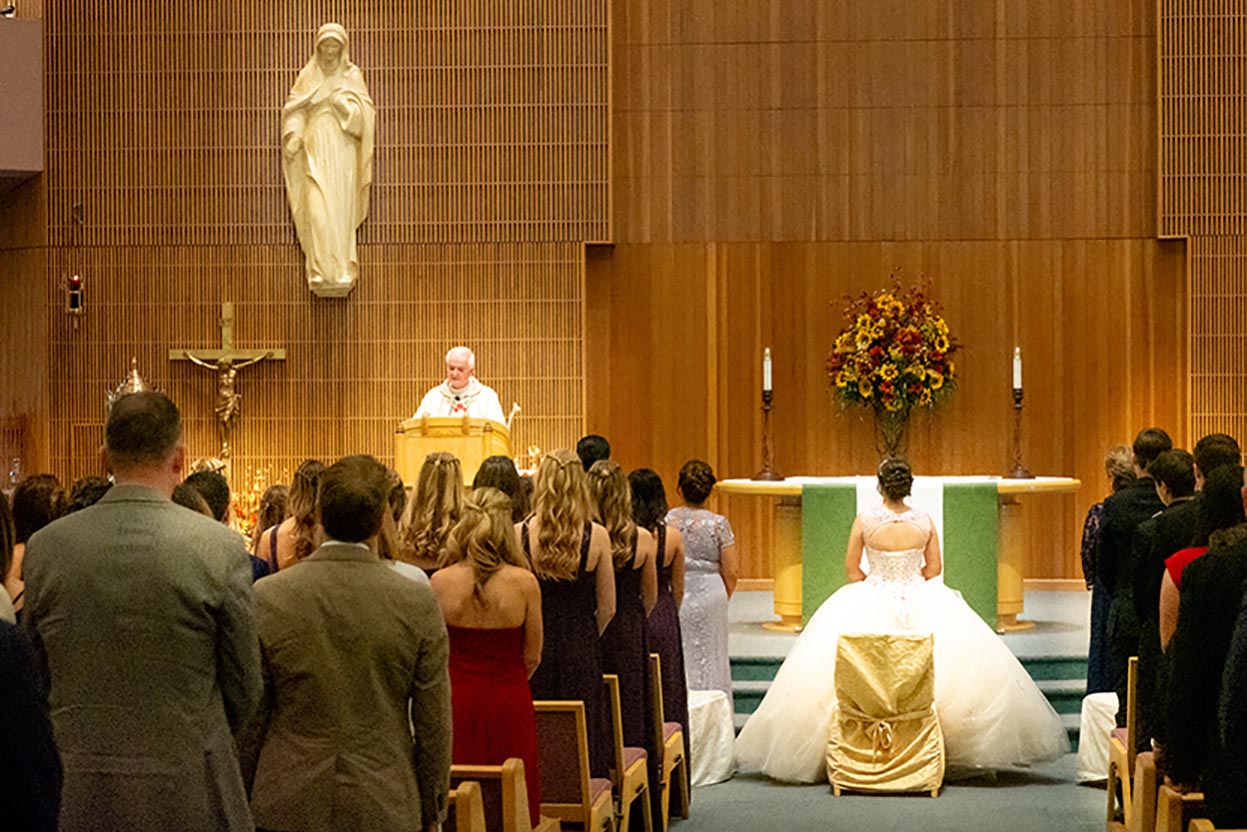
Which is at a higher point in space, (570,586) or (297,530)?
(297,530)

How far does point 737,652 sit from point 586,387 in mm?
3869

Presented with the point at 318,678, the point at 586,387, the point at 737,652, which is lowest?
the point at 737,652

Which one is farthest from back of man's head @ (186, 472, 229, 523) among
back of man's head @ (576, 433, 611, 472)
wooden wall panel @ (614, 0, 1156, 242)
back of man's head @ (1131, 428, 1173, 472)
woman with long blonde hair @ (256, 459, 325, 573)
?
wooden wall panel @ (614, 0, 1156, 242)

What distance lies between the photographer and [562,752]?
19.3 feet

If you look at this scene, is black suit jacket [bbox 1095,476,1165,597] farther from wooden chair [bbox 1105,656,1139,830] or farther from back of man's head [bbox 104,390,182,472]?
back of man's head [bbox 104,390,182,472]

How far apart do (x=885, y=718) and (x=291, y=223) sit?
7382 mm

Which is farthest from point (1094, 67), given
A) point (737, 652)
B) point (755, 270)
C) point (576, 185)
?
point (737, 652)

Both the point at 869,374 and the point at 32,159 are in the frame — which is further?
the point at 32,159

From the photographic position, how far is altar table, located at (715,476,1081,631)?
1075 cm

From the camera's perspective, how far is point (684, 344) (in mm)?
14102

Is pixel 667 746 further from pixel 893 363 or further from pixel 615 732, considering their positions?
pixel 893 363

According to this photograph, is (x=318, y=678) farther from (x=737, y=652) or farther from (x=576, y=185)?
(x=576, y=185)

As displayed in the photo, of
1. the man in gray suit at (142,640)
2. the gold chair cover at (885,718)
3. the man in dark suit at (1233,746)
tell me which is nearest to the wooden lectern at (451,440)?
the gold chair cover at (885,718)

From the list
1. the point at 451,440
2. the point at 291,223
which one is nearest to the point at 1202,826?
the point at 451,440
